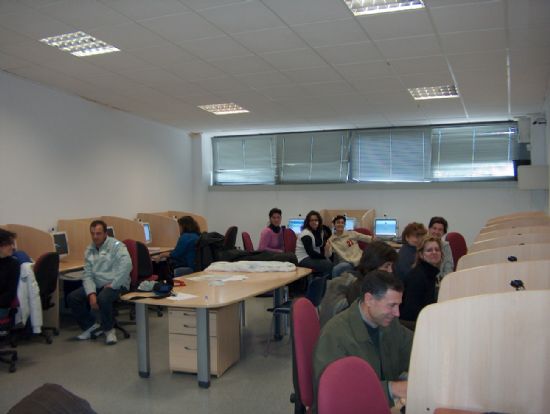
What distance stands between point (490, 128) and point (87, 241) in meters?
6.32

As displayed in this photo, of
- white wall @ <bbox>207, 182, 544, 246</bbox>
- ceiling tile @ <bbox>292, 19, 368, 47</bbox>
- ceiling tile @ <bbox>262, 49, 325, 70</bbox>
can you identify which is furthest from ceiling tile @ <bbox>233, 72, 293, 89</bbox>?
white wall @ <bbox>207, 182, 544, 246</bbox>

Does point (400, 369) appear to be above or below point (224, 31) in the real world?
below

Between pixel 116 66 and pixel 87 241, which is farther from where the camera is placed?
pixel 87 241

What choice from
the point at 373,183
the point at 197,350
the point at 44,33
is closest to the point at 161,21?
the point at 44,33

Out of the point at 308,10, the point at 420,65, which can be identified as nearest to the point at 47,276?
the point at 308,10

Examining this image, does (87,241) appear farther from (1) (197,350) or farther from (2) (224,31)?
(2) (224,31)

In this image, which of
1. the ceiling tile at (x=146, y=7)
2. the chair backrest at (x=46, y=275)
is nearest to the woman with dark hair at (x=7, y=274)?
the chair backrest at (x=46, y=275)

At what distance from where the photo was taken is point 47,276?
4.48 m

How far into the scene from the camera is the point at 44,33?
393cm

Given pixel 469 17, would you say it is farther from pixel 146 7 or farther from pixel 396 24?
pixel 146 7

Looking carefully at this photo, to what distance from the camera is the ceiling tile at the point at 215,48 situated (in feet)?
13.4

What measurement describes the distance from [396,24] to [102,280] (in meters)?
3.48

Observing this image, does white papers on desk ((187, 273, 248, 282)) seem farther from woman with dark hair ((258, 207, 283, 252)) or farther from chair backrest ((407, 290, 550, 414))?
chair backrest ((407, 290, 550, 414))

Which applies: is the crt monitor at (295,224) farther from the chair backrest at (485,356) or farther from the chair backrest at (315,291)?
the chair backrest at (485,356)
